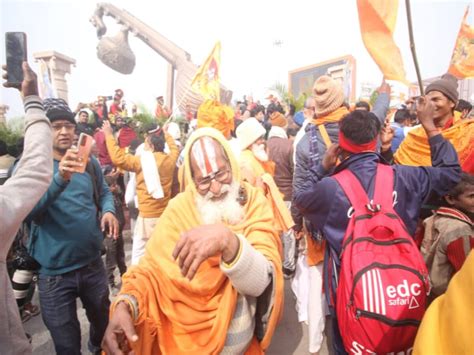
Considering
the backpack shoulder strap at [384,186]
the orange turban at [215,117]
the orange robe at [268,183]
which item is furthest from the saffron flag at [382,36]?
the orange turban at [215,117]

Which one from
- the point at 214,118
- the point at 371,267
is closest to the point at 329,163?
the point at 371,267

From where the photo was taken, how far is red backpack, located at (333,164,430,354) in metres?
1.54

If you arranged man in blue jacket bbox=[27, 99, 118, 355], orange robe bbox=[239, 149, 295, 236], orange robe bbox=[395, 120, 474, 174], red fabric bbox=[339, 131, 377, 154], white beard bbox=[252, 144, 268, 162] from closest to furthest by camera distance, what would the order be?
red fabric bbox=[339, 131, 377, 154]
man in blue jacket bbox=[27, 99, 118, 355]
orange robe bbox=[395, 120, 474, 174]
orange robe bbox=[239, 149, 295, 236]
white beard bbox=[252, 144, 268, 162]

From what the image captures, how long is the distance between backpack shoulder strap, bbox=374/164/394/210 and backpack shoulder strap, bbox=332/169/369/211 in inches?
2.8

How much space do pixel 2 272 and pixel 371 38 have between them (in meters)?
2.36

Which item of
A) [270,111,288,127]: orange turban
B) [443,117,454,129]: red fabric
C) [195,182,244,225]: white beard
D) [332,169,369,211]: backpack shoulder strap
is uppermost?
[270,111,288,127]: orange turban

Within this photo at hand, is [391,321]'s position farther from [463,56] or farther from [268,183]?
[463,56]

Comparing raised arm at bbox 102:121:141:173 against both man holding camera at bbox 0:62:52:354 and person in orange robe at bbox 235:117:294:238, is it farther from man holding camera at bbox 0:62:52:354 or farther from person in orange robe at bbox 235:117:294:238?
man holding camera at bbox 0:62:52:354

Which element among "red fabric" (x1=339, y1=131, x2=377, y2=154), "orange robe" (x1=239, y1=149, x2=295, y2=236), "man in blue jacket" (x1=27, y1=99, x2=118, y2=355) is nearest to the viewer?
"red fabric" (x1=339, y1=131, x2=377, y2=154)

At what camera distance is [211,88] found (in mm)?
5309

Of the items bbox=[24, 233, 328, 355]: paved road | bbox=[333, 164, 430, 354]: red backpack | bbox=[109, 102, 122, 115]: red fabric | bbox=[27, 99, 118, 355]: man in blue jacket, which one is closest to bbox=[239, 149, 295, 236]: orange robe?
bbox=[24, 233, 328, 355]: paved road

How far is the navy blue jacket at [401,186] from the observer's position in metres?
1.89

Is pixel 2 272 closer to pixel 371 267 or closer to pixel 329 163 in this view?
pixel 371 267

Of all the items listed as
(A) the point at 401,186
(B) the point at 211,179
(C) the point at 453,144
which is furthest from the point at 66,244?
(C) the point at 453,144
